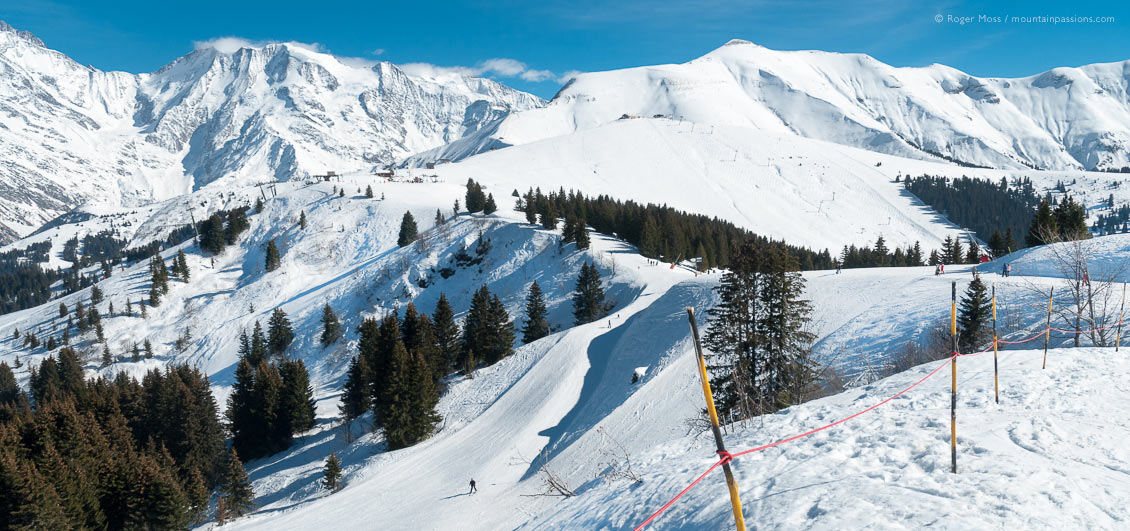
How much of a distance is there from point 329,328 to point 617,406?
60.4m

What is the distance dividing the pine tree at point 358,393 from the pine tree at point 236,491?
47.4ft

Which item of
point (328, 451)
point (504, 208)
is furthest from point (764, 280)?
point (504, 208)

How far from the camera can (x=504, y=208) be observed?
364 ft

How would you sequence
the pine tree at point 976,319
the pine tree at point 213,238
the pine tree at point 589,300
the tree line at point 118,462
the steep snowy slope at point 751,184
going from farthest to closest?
the steep snowy slope at point 751,184 < the pine tree at point 213,238 < the pine tree at point 589,300 < the tree line at point 118,462 < the pine tree at point 976,319

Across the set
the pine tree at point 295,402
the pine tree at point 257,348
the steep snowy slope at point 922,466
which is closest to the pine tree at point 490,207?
the pine tree at point 257,348

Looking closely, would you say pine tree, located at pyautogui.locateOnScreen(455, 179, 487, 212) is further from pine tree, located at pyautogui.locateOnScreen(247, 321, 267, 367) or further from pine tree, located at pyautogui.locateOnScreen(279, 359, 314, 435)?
pine tree, located at pyautogui.locateOnScreen(279, 359, 314, 435)

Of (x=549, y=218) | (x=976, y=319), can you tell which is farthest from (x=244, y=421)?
(x=976, y=319)

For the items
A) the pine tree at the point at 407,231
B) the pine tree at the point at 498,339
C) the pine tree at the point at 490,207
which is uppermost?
the pine tree at the point at 490,207

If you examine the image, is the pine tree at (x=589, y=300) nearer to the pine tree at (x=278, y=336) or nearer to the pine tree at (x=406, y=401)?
the pine tree at (x=406, y=401)

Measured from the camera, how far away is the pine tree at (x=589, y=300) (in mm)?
63812

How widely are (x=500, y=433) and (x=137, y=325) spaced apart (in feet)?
301

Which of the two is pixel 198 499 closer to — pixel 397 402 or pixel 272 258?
pixel 397 402

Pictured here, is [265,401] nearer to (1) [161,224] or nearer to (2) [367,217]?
(2) [367,217]

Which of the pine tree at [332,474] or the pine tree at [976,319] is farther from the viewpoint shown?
the pine tree at [332,474]
